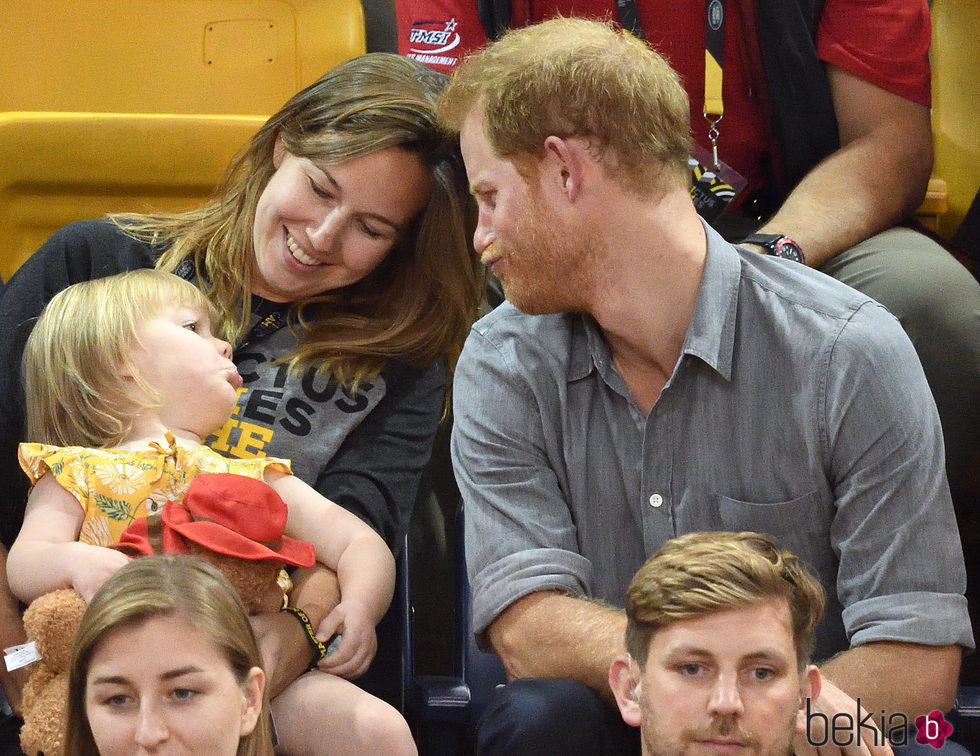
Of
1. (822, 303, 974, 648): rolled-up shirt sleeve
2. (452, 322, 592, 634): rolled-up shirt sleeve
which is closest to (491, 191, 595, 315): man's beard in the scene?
(452, 322, 592, 634): rolled-up shirt sleeve

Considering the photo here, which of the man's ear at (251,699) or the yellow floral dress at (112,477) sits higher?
the yellow floral dress at (112,477)

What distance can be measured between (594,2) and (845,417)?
1.17m

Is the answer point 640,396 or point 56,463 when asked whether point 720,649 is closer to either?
point 640,396

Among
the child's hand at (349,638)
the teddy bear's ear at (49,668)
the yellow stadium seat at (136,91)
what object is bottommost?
the child's hand at (349,638)

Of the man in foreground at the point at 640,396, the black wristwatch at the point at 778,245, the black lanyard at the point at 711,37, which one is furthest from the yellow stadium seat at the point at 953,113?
the man in foreground at the point at 640,396

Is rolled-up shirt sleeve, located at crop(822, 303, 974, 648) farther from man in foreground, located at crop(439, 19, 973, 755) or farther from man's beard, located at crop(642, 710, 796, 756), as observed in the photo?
man's beard, located at crop(642, 710, 796, 756)

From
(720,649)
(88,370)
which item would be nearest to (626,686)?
(720,649)

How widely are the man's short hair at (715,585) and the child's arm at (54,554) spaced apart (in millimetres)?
666

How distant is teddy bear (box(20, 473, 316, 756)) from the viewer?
1604 millimetres

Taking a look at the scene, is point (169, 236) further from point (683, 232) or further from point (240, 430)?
point (683, 232)

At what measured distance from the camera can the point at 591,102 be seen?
1.85 m

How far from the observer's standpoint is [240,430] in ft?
6.85

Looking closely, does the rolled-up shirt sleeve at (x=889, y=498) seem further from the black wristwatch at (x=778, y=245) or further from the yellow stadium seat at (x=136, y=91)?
the yellow stadium seat at (x=136, y=91)

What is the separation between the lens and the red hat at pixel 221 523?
5.56 feet
